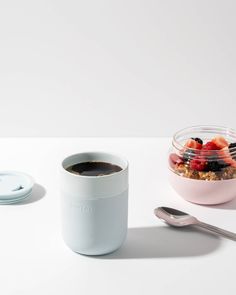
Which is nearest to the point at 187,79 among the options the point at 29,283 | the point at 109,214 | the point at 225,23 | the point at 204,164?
the point at 225,23

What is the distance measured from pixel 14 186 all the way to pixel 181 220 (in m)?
0.33

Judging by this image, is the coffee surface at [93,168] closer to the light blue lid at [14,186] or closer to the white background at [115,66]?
the light blue lid at [14,186]

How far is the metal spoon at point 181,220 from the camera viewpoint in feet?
3.34

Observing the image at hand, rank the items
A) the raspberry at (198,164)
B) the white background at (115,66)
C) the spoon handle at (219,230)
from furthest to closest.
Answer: the white background at (115,66), the raspberry at (198,164), the spoon handle at (219,230)

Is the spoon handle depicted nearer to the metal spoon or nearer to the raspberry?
the metal spoon

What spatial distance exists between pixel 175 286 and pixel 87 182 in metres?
0.19

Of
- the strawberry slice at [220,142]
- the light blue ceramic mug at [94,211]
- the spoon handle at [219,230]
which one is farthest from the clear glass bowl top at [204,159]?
the light blue ceramic mug at [94,211]

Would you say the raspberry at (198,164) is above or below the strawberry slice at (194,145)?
below

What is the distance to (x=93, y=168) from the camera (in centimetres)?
99

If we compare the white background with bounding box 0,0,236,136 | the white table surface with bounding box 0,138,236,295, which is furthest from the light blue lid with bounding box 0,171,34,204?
the white background with bounding box 0,0,236,136

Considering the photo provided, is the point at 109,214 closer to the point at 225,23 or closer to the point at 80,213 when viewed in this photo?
the point at 80,213

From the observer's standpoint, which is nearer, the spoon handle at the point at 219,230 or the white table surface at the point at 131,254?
the white table surface at the point at 131,254

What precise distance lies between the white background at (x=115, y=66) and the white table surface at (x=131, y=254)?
1.22 ft

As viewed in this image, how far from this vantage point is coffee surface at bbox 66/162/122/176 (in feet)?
3.19
